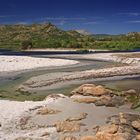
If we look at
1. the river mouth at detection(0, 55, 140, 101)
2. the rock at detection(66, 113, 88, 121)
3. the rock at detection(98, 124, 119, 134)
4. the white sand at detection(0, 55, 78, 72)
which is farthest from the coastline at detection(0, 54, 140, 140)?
the white sand at detection(0, 55, 78, 72)

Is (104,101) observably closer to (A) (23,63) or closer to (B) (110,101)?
(B) (110,101)

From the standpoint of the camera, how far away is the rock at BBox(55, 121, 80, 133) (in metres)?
22.1

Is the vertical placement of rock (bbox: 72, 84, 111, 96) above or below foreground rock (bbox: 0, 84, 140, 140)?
above

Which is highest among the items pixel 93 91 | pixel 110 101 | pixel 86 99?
pixel 93 91

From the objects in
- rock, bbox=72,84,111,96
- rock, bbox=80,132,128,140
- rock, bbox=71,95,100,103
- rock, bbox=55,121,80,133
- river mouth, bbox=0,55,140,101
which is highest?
rock, bbox=72,84,111,96

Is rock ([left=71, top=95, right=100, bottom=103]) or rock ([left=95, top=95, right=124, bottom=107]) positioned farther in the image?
rock ([left=71, top=95, right=100, bottom=103])

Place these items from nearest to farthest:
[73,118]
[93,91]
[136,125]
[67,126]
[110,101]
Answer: [136,125]
[67,126]
[73,118]
[110,101]
[93,91]

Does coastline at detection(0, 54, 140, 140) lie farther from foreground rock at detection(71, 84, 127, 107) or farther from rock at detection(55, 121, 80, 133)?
foreground rock at detection(71, 84, 127, 107)

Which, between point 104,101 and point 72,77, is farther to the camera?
point 72,77

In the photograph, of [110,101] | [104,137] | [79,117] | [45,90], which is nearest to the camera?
[104,137]

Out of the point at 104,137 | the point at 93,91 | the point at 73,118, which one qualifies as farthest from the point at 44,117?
the point at 104,137

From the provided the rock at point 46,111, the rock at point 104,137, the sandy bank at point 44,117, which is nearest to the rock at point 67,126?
the sandy bank at point 44,117

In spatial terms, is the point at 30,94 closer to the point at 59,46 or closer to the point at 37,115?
the point at 37,115

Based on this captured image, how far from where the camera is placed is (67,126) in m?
22.4
